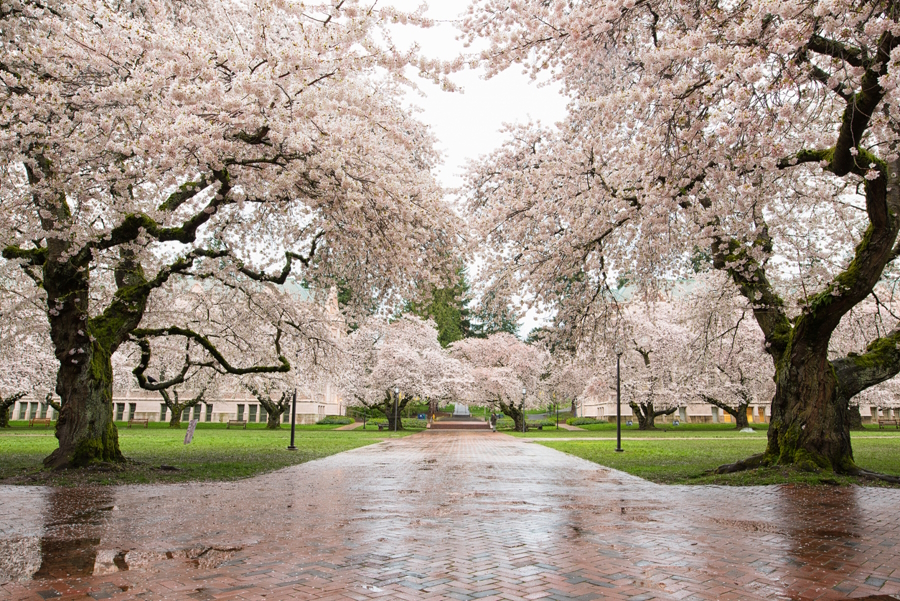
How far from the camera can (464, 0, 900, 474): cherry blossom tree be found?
19.1 ft

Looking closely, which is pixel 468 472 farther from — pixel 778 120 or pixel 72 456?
pixel 778 120

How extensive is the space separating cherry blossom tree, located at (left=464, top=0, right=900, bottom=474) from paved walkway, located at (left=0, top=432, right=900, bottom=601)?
330 centimetres

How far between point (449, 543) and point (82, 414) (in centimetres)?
939

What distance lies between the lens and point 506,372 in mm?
42625

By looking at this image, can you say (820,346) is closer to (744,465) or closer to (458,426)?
(744,465)

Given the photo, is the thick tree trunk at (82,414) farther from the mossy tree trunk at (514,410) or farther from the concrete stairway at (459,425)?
the mossy tree trunk at (514,410)

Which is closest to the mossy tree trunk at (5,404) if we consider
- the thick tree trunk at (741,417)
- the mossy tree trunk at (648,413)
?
the mossy tree trunk at (648,413)

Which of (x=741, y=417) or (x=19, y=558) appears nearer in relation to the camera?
(x=19, y=558)

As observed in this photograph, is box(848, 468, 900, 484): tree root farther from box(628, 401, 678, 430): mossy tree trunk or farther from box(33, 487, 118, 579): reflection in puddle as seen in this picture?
box(628, 401, 678, 430): mossy tree trunk

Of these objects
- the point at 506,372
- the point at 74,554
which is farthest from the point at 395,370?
the point at 74,554

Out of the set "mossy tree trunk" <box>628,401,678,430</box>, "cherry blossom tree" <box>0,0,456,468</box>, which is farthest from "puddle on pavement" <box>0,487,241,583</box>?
"mossy tree trunk" <box>628,401,678,430</box>

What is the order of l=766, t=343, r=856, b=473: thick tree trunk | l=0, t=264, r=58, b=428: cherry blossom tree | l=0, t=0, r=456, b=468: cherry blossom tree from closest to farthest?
l=0, t=0, r=456, b=468: cherry blossom tree
l=766, t=343, r=856, b=473: thick tree trunk
l=0, t=264, r=58, b=428: cherry blossom tree

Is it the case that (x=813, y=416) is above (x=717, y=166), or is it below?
below

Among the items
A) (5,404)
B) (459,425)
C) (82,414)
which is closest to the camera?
(82,414)
